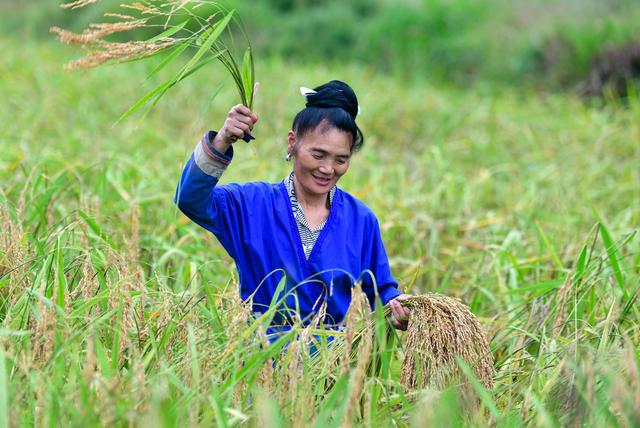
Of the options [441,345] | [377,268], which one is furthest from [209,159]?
[441,345]

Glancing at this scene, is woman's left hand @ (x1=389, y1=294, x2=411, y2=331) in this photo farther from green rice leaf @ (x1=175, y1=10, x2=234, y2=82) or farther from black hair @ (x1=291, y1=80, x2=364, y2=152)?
green rice leaf @ (x1=175, y1=10, x2=234, y2=82)

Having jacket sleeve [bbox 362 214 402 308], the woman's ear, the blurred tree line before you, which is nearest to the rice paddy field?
jacket sleeve [bbox 362 214 402 308]

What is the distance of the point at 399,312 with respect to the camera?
2.14 metres

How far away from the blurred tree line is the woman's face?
265 inches

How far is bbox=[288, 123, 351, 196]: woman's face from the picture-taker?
7.17 ft

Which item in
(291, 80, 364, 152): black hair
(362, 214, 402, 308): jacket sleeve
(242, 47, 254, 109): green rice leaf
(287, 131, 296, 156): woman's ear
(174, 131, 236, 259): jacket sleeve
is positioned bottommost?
(362, 214, 402, 308): jacket sleeve

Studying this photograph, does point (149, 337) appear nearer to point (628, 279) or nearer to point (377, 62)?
point (628, 279)

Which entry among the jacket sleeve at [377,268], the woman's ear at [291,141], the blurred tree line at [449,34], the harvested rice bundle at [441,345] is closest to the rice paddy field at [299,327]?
the harvested rice bundle at [441,345]

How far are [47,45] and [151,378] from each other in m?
8.22

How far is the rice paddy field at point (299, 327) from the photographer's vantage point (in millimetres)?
1710

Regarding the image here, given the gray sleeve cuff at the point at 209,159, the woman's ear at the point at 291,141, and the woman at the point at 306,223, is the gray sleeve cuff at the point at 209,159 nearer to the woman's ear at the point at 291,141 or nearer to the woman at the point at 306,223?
the woman at the point at 306,223

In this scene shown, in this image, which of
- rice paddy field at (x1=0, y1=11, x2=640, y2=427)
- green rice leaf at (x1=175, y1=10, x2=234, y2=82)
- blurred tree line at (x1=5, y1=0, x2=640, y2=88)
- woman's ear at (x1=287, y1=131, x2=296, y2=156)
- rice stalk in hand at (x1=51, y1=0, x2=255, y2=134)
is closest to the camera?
rice paddy field at (x1=0, y1=11, x2=640, y2=427)

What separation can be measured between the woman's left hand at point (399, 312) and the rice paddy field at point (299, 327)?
65mm

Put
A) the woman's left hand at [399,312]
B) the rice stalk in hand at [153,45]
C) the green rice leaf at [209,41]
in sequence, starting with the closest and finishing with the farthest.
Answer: the rice stalk in hand at [153,45] → the green rice leaf at [209,41] → the woman's left hand at [399,312]
